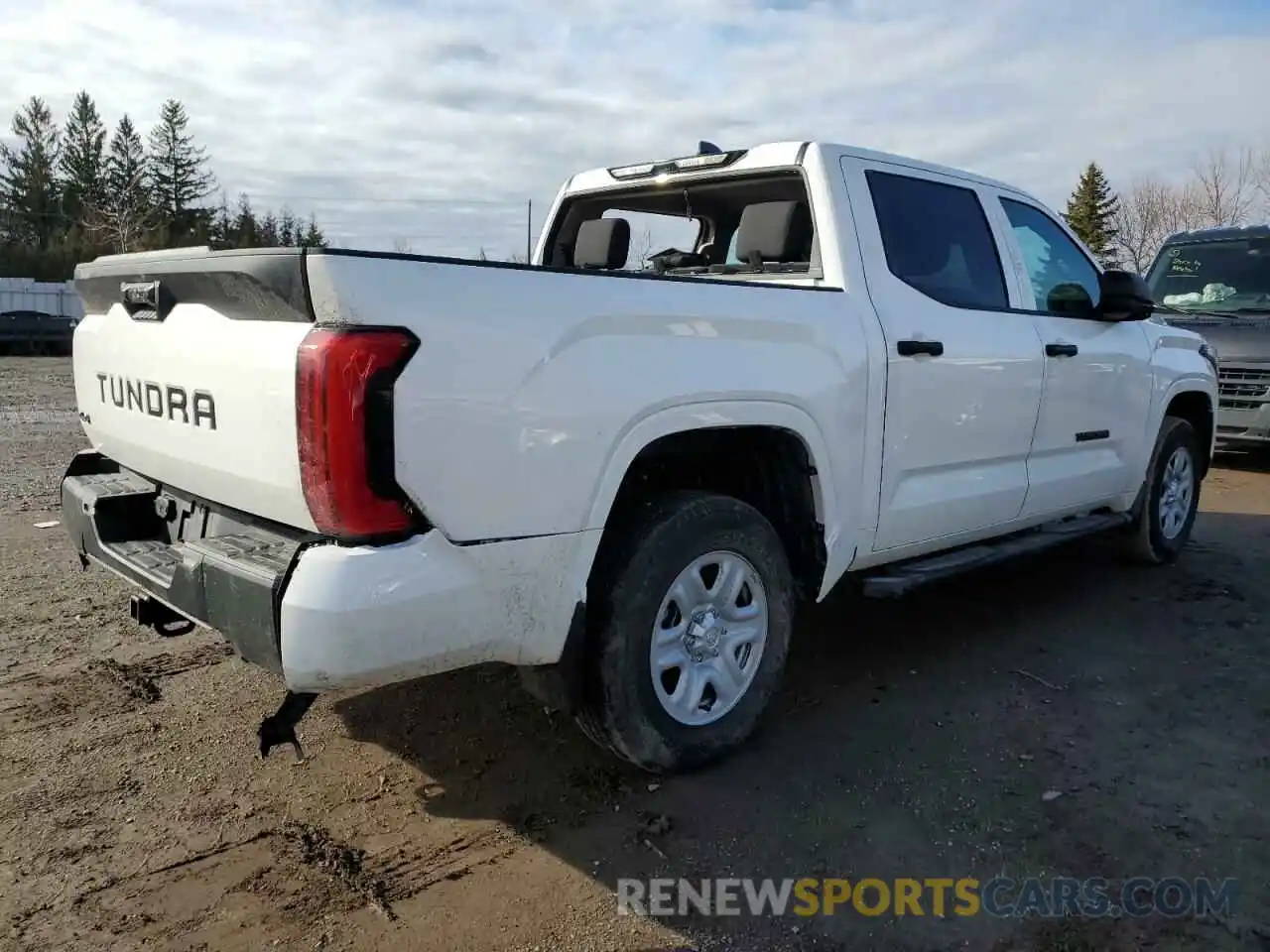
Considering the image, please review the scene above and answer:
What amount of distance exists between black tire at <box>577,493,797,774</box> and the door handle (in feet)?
2.90

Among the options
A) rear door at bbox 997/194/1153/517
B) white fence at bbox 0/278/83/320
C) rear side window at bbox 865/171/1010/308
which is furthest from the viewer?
white fence at bbox 0/278/83/320

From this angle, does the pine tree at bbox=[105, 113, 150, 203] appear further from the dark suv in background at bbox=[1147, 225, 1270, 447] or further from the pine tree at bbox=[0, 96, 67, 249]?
the dark suv in background at bbox=[1147, 225, 1270, 447]

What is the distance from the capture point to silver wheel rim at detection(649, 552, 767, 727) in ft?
10.3

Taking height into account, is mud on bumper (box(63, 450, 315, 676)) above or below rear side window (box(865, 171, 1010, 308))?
below

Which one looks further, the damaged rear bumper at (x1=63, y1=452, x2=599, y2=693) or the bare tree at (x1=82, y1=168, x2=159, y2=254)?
the bare tree at (x1=82, y1=168, x2=159, y2=254)

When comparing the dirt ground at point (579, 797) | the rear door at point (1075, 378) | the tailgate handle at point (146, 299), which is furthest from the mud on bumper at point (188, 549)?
the rear door at point (1075, 378)

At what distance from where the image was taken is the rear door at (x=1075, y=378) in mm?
4586

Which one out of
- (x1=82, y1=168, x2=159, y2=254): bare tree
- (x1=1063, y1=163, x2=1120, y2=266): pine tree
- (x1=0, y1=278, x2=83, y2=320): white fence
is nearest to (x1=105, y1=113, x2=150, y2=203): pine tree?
(x1=82, y1=168, x2=159, y2=254): bare tree

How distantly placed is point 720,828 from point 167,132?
6793 centimetres

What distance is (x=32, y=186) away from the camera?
176ft

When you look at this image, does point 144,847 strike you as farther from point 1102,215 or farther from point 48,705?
point 1102,215

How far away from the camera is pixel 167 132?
200 ft

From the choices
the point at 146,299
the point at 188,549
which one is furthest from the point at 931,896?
the point at 146,299

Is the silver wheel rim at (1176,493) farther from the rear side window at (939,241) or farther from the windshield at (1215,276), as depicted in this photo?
the windshield at (1215,276)
